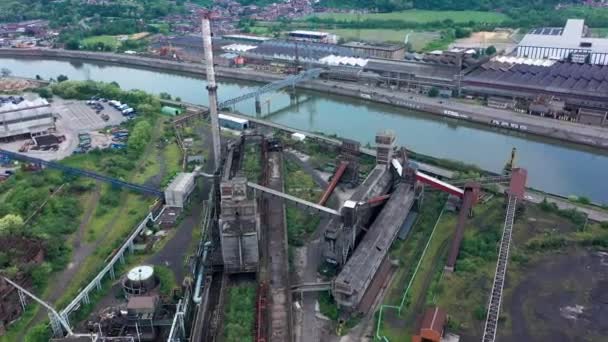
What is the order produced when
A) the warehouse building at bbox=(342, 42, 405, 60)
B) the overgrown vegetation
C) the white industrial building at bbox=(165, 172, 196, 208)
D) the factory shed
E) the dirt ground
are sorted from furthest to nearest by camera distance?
1. the warehouse building at bbox=(342, 42, 405, 60)
2. the white industrial building at bbox=(165, 172, 196, 208)
3. the overgrown vegetation
4. the dirt ground
5. the factory shed

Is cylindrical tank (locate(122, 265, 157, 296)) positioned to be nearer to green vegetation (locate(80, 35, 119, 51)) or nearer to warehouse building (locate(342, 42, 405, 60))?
warehouse building (locate(342, 42, 405, 60))

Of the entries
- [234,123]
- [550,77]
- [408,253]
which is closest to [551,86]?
[550,77]

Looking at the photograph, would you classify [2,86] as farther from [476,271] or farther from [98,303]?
[476,271]

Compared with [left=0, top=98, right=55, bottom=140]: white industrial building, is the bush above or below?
below

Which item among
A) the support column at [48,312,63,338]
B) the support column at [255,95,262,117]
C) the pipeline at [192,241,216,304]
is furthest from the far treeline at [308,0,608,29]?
the support column at [48,312,63,338]

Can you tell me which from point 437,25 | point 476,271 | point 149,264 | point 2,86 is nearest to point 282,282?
point 149,264

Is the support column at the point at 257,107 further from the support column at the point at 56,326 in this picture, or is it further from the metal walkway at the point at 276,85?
the support column at the point at 56,326

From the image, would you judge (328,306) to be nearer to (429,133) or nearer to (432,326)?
(432,326)
